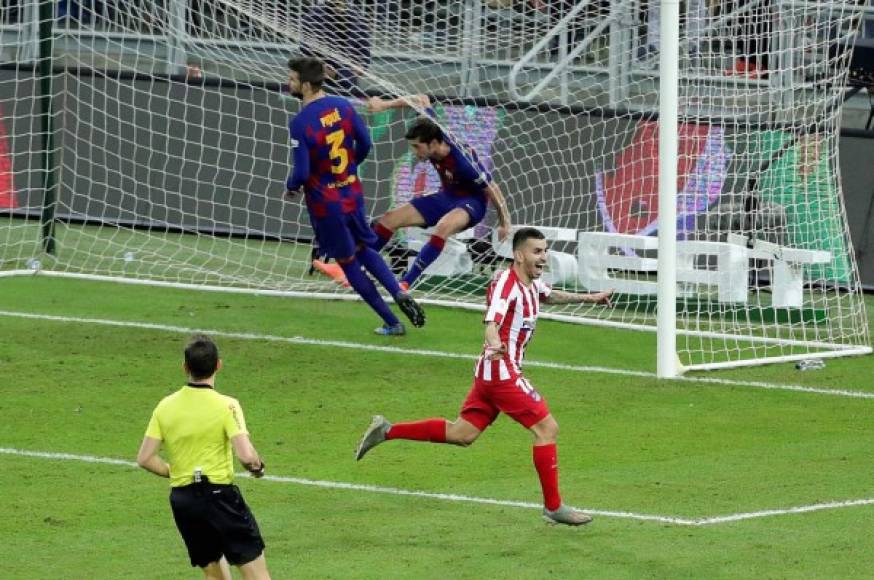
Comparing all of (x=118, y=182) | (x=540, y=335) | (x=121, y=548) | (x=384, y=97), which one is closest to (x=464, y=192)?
(x=540, y=335)

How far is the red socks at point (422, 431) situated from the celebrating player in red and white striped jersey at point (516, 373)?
157mm

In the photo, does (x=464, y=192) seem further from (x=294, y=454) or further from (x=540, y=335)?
(x=294, y=454)

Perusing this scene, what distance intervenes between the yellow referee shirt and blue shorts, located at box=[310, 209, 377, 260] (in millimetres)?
7390

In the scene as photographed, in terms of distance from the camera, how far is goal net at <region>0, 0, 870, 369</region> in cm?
1585

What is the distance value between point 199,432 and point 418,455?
160 inches

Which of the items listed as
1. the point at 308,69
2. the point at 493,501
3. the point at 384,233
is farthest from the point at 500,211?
the point at 493,501

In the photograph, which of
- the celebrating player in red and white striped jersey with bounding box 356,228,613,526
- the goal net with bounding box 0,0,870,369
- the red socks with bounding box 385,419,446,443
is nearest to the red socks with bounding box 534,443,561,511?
the celebrating player in red and white striped jersey with bounding box 356,228,613,526

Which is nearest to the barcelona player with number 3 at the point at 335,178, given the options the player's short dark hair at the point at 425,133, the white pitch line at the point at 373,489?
the player's short dark hair at the point at 425,133

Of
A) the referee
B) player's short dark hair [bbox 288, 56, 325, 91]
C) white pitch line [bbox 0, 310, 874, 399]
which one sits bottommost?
white pitch line [bbox 0, 310, 874, 399]

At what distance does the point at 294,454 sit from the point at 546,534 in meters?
2.36

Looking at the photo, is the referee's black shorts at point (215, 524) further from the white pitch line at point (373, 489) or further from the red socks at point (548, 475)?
the white pitch line at point (373, 489)

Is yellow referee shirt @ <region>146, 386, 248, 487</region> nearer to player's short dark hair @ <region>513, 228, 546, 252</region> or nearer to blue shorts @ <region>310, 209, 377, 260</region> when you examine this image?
player's short dark hair @ <region>513, 228, 546, 252</region>

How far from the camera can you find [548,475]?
961cm

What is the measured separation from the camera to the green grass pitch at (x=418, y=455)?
9094 mm
